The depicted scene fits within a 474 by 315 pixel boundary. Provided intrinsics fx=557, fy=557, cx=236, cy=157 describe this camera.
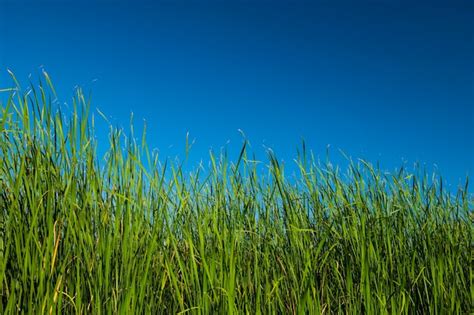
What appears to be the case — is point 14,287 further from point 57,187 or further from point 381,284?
point 381,284

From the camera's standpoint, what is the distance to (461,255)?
3318mm

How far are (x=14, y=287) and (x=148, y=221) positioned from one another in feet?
2.13

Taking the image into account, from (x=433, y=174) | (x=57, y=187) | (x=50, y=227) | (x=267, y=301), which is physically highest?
(x=433, y=174)

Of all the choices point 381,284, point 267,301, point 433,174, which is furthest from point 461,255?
point 267,301

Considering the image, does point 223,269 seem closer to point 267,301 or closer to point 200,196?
point 267,301

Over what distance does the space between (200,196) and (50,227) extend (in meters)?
0.93

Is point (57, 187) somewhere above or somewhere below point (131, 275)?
above

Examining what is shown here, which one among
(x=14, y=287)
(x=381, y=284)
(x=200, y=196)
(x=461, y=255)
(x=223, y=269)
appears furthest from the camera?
(x=461, y=255)

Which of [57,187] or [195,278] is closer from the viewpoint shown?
[57,187]

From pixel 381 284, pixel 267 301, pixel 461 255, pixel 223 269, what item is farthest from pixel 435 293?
pixel 223 269

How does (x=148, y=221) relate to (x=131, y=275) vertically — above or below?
above

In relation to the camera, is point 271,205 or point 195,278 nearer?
point 195,278

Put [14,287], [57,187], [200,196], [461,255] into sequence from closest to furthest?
[14,287] < [57,187] < [200,196] < [461,255]

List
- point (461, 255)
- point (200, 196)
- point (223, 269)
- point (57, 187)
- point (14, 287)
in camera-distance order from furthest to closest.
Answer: point (461, 255)
point (200, 196)
point (223, 269)
point (57, 187)
point (14, 287)
